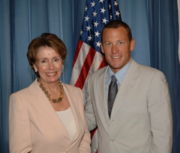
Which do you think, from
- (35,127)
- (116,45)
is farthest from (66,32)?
(35,127)

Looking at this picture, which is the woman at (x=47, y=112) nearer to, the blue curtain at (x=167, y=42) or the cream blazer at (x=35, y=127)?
the cream blazer at (x=35, y=127)

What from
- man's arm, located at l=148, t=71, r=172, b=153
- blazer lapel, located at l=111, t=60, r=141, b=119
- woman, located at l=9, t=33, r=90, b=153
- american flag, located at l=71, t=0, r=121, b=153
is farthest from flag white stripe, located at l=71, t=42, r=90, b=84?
man's arm, located at l=148, t=71, r=172, b=153

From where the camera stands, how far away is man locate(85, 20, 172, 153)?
1.94m

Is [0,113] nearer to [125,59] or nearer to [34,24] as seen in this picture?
[34,24]

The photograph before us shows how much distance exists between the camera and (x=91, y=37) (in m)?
2.86

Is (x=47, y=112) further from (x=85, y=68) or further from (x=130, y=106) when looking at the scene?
(x=85, y=68)

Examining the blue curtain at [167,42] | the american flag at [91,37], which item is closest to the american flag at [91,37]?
the american flag at [91,37]

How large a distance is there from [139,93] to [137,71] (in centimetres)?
17

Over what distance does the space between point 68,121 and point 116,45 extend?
2.02 ft

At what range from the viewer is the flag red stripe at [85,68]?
286cm

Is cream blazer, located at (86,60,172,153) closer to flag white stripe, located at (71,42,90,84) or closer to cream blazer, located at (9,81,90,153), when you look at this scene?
cream blazer, located at (9,81,90,153)

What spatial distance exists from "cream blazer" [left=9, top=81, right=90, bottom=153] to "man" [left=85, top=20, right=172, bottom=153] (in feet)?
0.82

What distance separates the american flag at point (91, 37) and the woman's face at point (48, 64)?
3.06 feet

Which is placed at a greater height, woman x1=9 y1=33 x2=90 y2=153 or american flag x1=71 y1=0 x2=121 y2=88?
american flag x1=71 y1=0 x2=121 y2=88
